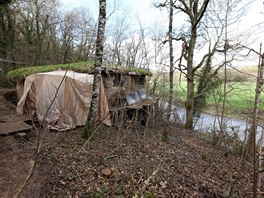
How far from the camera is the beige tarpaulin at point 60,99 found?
741 cm

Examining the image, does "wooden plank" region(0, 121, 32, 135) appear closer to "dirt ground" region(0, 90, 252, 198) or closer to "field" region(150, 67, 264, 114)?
"dirt ground" region(0, 90, 252, 198)

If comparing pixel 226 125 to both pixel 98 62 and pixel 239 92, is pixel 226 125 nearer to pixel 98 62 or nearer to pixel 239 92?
pixel 239 92

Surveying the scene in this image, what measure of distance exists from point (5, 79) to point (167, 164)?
506 inches

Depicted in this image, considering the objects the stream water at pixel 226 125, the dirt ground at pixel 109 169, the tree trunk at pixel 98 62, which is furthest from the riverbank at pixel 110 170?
the stream water at pixel 226 125

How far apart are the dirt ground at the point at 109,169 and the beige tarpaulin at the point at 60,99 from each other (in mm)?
561

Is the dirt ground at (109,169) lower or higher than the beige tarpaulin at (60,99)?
lower

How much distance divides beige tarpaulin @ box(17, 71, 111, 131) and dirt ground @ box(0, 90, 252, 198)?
56cm

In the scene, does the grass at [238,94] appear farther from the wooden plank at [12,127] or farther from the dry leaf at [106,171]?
the wooden plank at [12,127]

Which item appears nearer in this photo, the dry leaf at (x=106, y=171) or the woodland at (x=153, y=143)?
the woodland at (x=153, y=143)

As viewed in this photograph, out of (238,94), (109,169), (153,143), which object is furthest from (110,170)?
(238,94)

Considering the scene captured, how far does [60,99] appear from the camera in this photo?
7.49 metres

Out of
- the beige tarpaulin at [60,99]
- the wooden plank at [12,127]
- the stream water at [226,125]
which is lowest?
the stream water at [226,125]

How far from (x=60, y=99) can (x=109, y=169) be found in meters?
3.60

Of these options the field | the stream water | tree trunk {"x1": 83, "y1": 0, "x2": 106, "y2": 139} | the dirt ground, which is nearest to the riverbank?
the dirt ground
